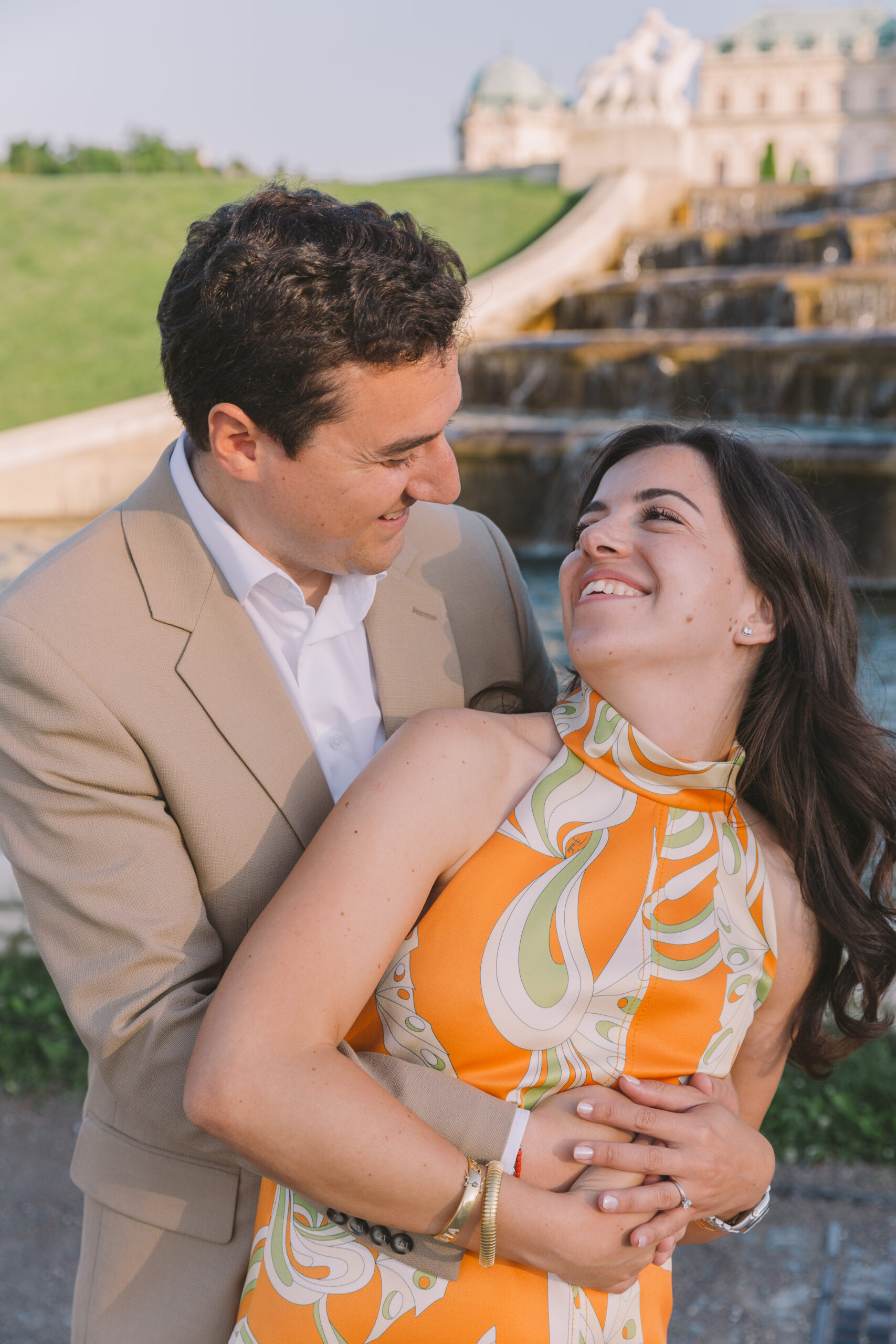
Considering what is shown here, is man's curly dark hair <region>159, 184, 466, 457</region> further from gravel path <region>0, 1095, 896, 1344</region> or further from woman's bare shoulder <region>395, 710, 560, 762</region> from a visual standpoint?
gravel path <region>0, 1095, 896, 1344</region>

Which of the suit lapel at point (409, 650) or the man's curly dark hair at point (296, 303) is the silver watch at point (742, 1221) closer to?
the suit lapel at point (409, 650)

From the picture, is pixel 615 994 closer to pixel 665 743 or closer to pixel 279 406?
pixel 665 743

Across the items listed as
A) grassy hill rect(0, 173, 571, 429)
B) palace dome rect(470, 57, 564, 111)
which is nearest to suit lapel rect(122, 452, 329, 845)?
grassy hill rect(0, 173, 571, 429)

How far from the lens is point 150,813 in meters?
1.79

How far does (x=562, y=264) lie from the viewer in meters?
16.6

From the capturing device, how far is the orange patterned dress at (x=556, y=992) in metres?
1.68

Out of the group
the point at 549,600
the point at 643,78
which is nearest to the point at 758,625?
the point at 549,600

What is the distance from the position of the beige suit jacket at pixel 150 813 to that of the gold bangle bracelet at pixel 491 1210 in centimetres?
3

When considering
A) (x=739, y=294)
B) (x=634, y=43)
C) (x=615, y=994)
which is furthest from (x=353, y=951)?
(x=634, y=43)

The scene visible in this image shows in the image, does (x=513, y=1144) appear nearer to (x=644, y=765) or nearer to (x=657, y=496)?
(x=644, y=765)

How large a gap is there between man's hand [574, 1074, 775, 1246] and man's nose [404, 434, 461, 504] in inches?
39.7

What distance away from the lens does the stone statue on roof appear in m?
26.1

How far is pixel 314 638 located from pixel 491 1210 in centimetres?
97

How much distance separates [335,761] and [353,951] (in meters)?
0.48
